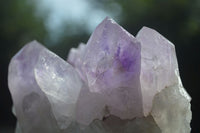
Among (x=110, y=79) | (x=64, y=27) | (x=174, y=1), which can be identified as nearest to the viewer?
(x=110, y=79)

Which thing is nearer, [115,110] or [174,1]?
[115,110]

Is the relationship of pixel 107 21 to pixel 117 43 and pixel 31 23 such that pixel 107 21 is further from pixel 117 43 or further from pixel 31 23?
pixel 31 23

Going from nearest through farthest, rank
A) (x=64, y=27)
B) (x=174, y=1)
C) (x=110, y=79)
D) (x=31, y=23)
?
(x=110, y=79)
(x=174, y=1)
(x=31, y=23)
(x=64, y=27)

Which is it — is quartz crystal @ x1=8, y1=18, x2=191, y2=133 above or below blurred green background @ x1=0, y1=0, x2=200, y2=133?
above

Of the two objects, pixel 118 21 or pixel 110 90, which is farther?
pixel 118 21

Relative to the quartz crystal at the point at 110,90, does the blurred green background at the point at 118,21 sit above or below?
below

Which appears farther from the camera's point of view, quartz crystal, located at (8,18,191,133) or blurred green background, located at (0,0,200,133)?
blurred green background, located at (0,0,200,133)

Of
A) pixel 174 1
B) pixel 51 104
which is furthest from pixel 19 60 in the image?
pixel 174 1

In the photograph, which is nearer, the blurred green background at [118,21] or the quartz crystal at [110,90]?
the quartz crystal at [110,90]
